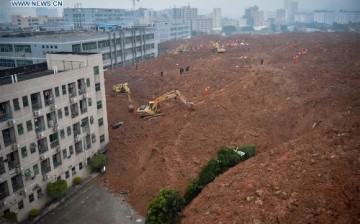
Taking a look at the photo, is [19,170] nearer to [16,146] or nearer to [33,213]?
[16,146]

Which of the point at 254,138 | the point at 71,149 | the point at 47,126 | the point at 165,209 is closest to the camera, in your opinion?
the point at 165,209

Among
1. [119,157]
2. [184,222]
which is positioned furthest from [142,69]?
[184,222]

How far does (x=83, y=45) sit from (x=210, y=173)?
50.3 m

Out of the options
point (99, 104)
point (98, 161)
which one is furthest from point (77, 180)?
point (99, 104)

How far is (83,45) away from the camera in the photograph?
225 ft

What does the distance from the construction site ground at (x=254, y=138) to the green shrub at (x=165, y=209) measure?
71 cm

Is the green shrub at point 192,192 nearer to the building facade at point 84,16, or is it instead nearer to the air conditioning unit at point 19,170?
the air conditioning unit at point 19,170

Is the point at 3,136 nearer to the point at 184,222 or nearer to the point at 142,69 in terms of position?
the point at 184,222

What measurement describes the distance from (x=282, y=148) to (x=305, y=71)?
32001 millimetres

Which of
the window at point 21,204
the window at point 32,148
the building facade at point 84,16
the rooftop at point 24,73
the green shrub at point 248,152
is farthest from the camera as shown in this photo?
the building facade at point 84,16

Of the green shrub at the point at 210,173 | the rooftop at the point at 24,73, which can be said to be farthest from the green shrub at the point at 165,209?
the rooftop at the point at 24,73

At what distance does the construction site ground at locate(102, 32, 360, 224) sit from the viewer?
2061 cm

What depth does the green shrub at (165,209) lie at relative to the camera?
23562 mm

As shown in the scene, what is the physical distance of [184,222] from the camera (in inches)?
897
